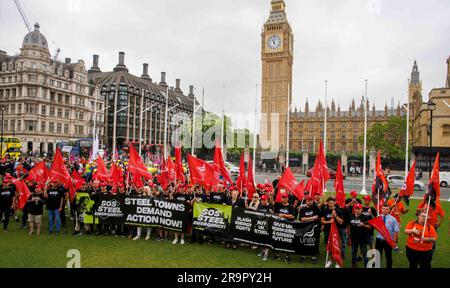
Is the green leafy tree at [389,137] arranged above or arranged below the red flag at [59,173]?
above

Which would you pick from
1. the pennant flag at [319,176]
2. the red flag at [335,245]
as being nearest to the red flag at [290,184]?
the pennant flag at [319,176]

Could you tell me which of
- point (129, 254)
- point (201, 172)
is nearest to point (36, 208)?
point (129, 254)

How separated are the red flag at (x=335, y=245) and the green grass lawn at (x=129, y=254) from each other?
0.53 meters

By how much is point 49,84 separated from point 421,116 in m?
67.2

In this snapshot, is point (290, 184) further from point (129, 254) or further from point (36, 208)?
point (36, 208)

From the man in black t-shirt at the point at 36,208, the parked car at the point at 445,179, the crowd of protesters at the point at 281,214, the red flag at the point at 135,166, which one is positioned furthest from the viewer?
the parked car at the point at 445,179

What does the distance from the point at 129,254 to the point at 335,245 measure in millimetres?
5312

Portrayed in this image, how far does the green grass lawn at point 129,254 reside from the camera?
8.59 m

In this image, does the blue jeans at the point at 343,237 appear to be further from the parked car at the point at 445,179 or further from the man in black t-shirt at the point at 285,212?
the parked car at the point at 445,179

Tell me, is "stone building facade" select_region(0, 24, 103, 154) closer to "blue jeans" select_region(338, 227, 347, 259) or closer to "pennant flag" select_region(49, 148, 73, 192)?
"pennant flag" select_region(49, 148, 73, 192)

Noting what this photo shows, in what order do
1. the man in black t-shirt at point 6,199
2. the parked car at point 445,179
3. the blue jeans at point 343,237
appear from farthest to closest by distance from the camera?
1. the parked car at point 445,179
2. the man in black t-shirt at point 6,199
3. the blue jeans at point 343,237

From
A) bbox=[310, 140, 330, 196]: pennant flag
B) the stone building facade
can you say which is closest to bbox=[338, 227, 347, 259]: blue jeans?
bbox=[310, 140, 330, 196]: pennant flag

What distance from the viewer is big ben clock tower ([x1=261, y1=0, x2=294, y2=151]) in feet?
333
